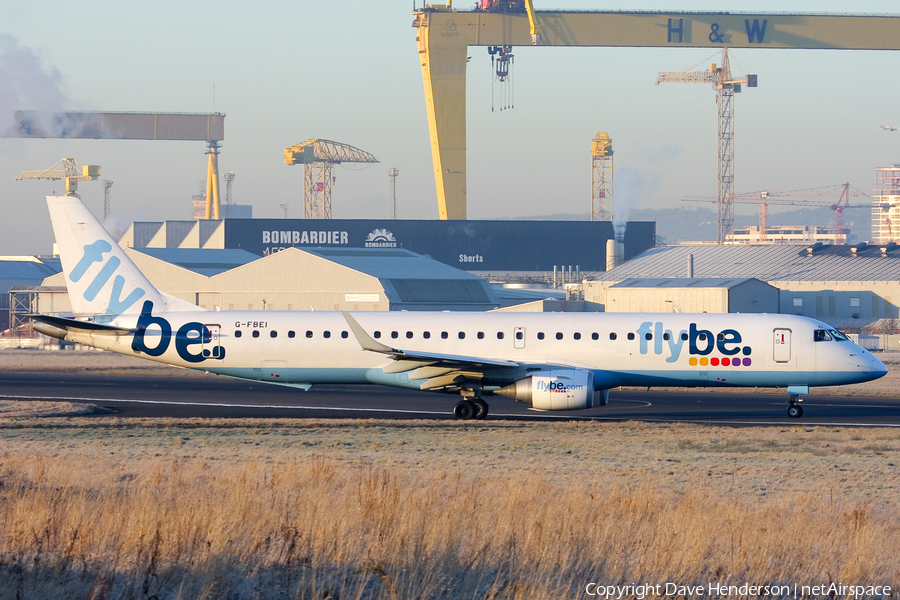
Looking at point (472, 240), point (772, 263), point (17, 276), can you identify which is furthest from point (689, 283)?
point (17, 276)

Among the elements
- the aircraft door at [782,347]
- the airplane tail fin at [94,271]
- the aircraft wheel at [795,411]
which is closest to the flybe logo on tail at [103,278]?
the airplane tail fin at [94,271]

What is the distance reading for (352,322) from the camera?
32562 mm

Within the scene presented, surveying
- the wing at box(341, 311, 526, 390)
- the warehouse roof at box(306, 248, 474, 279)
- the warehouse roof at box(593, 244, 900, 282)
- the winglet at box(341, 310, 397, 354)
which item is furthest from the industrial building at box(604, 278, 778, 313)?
the winglet at box(341, 310, 397, 354)

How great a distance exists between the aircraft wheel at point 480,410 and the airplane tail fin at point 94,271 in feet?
36.2

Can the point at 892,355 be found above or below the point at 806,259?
below

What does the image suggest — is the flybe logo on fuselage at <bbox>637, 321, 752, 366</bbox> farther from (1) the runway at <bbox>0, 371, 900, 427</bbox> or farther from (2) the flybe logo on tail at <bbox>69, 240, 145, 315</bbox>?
(2) the flybe logo on tail at <bbox>69, 240, 145, 315</bbox>

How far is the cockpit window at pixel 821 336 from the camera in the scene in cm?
3415

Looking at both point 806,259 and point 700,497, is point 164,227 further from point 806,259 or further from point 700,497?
point 700,497

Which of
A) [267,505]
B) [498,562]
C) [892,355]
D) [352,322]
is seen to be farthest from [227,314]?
[892,355]

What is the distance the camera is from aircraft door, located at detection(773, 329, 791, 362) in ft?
111

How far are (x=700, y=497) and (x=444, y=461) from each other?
7.02 m

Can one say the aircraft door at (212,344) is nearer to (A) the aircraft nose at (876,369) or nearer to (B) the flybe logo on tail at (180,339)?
(B) the flybe logo on tail at (180,339)

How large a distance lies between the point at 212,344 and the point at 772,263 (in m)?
83.7

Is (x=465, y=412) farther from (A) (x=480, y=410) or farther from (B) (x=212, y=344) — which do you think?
(B) (x=212, y=344)
